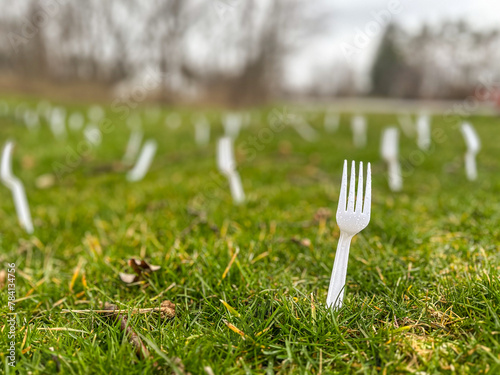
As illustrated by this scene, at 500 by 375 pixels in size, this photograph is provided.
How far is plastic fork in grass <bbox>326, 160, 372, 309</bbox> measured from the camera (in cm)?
150

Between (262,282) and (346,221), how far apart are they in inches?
25.8

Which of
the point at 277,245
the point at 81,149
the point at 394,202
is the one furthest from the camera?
the point at 81,149

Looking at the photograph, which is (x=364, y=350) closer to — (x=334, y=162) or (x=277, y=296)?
(x=277, y=296)

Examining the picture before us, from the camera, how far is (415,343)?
1.44 metres

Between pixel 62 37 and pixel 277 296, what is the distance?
3064cm

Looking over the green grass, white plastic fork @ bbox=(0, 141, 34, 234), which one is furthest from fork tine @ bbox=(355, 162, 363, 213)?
white plastic fork @ bbox=(0, 141, 34, 234)

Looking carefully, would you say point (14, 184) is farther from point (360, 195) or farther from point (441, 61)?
point (441, 61)

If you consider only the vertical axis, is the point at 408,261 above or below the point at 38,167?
above

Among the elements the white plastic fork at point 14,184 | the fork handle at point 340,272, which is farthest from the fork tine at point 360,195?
the white plastic fork at point 14,184

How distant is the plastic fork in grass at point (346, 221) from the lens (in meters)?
1.50

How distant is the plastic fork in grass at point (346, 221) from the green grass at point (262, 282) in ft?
0.27

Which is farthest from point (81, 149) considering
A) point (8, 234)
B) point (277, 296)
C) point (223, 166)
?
point (277, 296)

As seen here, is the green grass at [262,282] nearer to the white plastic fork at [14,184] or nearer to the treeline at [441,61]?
the white plastic fork at [14,184]

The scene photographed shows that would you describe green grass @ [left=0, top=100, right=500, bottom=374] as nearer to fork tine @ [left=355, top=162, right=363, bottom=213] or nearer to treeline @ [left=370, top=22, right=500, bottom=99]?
fork tine @ [left=355, top=162, right=363, bottom=213]
